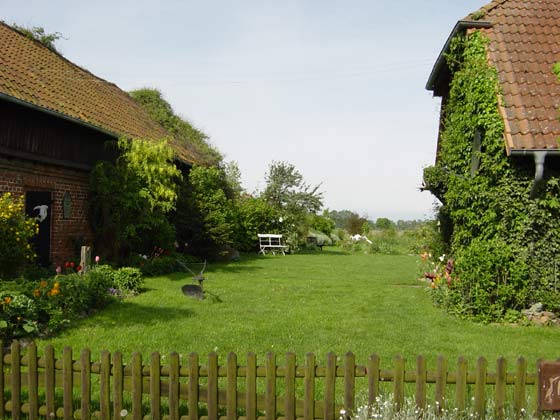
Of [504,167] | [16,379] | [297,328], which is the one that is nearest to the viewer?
[16,379]

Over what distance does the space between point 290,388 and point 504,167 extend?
670 centimetres

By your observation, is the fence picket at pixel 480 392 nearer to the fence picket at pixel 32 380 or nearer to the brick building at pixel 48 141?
the fence picket at pixel 32 380

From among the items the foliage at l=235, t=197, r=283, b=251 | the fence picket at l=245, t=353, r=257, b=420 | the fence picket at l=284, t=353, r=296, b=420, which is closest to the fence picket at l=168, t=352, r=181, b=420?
the fence picket at l=245, t=353, r=257, b=420

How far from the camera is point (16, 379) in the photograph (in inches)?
169

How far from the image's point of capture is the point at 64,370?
4184 mm

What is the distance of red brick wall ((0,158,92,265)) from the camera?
11164 millimetres

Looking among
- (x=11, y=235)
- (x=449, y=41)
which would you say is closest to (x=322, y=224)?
(x=449, y=41)

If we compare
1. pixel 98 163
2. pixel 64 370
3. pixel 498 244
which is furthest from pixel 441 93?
pixel 64 370

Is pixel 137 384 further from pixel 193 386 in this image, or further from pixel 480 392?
pixel 480 392

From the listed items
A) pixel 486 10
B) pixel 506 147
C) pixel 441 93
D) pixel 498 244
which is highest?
pixel 486 10

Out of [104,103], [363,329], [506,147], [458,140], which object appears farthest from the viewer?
[104,103]

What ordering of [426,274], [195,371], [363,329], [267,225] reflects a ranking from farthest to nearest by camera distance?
[267,225]
[426,274]
[363,329]
[195,371]

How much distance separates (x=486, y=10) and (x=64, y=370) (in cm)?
1016

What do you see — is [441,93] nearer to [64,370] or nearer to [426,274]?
[426,274]
